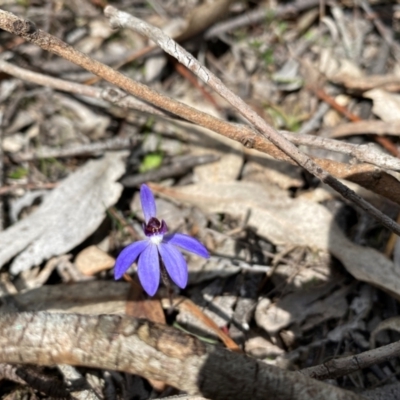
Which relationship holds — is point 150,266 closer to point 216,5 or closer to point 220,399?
point 220,399

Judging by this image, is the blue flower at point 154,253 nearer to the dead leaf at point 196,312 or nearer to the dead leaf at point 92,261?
the dead leaf at point 196,312

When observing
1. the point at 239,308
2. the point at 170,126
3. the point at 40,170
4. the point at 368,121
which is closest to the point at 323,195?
the point at 368,121

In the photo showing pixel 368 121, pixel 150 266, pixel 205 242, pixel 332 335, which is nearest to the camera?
pixel 150 266

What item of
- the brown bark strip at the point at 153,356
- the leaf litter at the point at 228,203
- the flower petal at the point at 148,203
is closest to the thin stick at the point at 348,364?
the brown bark strip at the point at 153,356

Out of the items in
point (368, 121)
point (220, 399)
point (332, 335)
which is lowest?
point (332, 335)

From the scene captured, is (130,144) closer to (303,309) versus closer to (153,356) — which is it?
(303,309)

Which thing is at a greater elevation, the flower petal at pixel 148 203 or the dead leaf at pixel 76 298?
the flower petal at pixel 148 203
